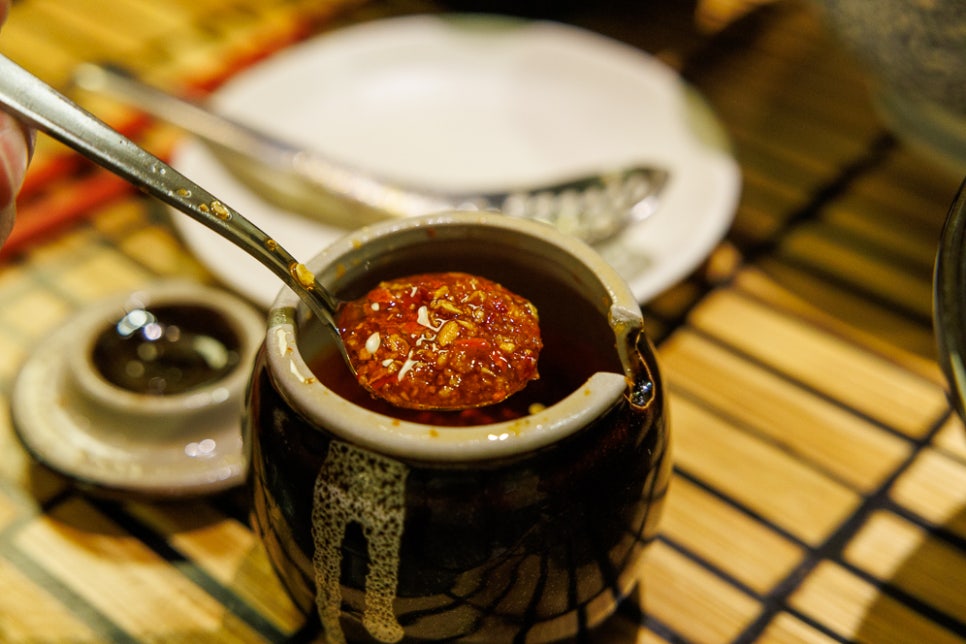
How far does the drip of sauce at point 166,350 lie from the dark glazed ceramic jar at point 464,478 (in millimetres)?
235

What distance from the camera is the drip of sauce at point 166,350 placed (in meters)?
0.77

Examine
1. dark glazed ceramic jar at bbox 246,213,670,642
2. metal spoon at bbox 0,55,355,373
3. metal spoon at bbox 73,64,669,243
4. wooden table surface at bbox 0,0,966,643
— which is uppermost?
metal spoon at bbox 0,55,355,373

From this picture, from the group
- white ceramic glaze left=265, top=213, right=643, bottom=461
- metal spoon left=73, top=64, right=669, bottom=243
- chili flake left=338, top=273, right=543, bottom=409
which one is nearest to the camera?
white ceramic glaze left=265, top=213, right=643, bottom=461

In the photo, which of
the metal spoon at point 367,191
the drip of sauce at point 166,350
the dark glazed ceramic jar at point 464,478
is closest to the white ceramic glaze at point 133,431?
the drip of sauce at point 166,350

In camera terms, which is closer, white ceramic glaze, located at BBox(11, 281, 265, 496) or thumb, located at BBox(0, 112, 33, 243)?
thumb, located at BBox(0, 112, 33, 243)

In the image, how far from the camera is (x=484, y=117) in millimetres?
1224

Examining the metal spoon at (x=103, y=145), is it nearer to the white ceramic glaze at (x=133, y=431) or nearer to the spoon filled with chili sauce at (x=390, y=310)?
the spoon filled with chili sauce at (x=390, y=310)

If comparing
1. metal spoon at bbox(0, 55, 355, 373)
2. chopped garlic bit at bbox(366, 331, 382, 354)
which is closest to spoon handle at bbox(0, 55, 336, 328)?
metal spoon at bbox(0, 55, 355, 373)

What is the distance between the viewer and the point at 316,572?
511mm

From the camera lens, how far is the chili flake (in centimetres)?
55

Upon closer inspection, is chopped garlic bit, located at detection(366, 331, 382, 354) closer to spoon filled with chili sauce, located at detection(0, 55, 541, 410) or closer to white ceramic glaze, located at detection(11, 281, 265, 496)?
spoon filled with chili sauce, located at detection(0, 55, 541, 410)

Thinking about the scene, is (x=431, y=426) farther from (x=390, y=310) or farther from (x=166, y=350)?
(x=166, y=350)

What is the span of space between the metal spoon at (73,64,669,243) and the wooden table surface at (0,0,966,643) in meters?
0.12

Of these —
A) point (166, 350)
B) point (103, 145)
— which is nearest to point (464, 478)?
point (103, 145)
